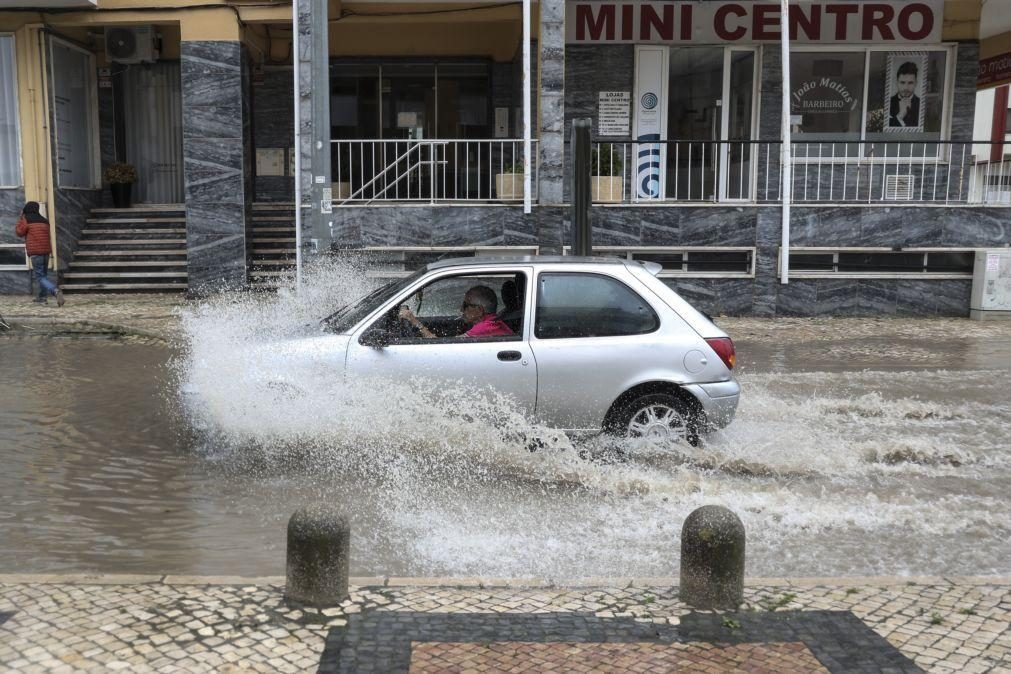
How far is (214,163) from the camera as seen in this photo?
16172 mm

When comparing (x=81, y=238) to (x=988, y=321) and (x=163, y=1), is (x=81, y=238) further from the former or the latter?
(x=988, y=321)

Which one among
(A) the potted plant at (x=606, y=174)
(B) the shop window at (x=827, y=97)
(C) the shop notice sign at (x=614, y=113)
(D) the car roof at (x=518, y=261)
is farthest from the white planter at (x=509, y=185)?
(D) the car roof at (x=518, y=261)

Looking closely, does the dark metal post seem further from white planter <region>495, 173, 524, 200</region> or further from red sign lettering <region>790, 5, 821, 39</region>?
red sign lettering <region>790, 5, 821, 39</region>

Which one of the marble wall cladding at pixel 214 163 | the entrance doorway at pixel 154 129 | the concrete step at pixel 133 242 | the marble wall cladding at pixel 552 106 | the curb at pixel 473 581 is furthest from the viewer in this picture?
the entrance doorway at pixel 154 129

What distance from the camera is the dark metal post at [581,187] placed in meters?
10.5

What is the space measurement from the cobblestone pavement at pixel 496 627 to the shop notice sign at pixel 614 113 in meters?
13.4

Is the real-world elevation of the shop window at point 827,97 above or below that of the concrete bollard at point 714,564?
above

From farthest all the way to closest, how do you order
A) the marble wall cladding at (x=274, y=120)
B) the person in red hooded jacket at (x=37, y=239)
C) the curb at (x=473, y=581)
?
1. the marble wall cladding at (x=274, y=120)
2. the person in red hooded jacket at (x=37, y=239)
3. the curb at (x=473, y=581)

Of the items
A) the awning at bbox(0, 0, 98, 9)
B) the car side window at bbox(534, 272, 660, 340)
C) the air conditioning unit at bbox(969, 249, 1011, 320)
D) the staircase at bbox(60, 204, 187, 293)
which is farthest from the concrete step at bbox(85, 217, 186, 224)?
the air conditioning unit at bbox(969, 249, 1011, 320)

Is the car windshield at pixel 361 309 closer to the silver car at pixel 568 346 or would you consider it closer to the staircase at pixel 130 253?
the silver car at pixel 568 346

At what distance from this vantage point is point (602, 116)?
17.4 m

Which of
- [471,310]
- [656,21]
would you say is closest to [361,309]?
[471,310]

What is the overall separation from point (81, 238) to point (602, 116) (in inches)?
374

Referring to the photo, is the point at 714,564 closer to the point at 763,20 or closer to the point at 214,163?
the point at 214,163
